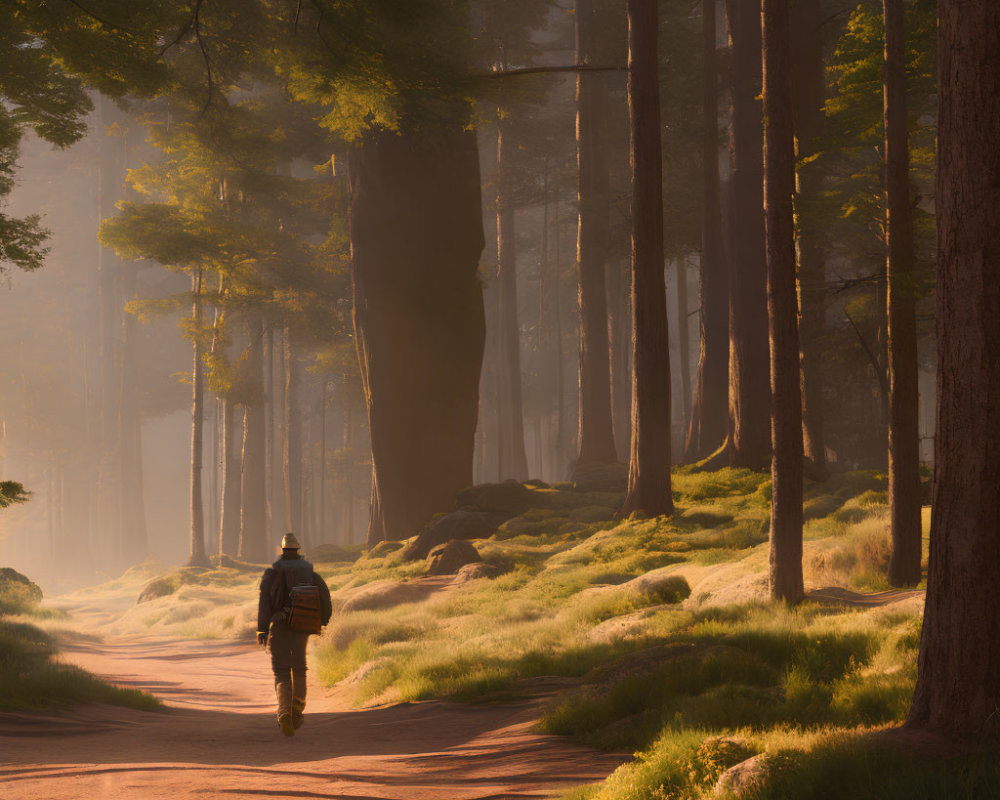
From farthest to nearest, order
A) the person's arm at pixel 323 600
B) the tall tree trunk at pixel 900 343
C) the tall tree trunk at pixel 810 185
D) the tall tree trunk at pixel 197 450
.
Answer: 1. the tall tree trunk at pixel 197 450
2. the tall tree trunk at pixel 810 185
3. the tall tree trunk at pixel 900 343
4. the person's arm at pixel 323 600

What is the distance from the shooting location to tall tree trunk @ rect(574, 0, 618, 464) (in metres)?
30.4

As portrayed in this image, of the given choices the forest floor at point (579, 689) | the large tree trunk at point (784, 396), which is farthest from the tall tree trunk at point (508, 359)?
the large tree trunk at point (784, 396)

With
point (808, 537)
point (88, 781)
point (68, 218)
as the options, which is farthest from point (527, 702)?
point (68, 218)

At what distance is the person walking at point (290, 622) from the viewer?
8.50 metres

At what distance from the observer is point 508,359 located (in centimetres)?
4009

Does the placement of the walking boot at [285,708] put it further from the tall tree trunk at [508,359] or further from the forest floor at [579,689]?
the tall tree trunk at [508,359]

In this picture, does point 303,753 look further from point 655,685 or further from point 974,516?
point 974,516

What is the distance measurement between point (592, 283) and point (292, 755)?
24424 mm

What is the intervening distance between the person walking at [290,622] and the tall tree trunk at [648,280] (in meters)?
10.7

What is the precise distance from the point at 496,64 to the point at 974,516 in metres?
31.5

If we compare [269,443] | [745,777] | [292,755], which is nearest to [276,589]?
[292,755]

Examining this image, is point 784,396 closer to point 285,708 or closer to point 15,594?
point 285,708

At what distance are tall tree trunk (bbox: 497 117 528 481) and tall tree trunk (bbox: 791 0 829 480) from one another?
18.3 meters

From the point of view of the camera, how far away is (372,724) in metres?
8.87
